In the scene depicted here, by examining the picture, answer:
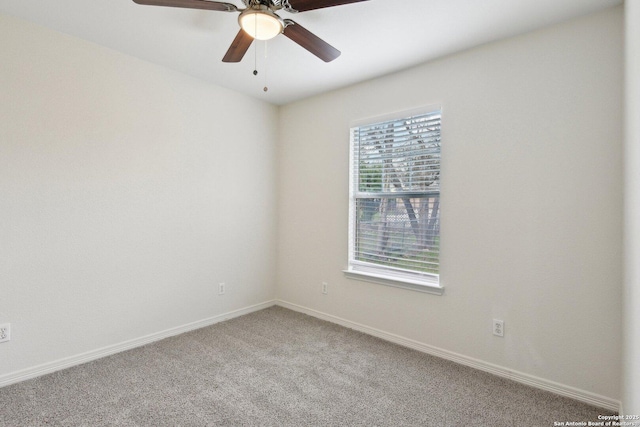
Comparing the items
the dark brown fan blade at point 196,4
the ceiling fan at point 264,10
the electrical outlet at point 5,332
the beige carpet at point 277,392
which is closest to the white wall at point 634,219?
the beige carpet at point 277,392

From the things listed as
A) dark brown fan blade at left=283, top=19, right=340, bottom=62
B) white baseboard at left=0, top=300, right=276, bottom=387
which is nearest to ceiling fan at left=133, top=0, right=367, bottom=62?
dark brown fan blade at left=283, top=19, right=340, bottom=62

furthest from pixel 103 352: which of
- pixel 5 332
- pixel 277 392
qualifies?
pixel 277 392

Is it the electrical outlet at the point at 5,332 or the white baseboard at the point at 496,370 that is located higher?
the electrical outlet at the point at 5,332

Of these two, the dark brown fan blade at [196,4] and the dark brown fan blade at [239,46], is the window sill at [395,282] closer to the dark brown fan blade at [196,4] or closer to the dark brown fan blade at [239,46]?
the dark brown fan blade at [239,46]

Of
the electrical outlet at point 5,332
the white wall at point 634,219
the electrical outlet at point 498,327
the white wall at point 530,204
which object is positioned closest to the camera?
the white wall at point 634,219

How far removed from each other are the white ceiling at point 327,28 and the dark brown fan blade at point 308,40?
10.4 inches

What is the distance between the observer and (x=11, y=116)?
7.02ft

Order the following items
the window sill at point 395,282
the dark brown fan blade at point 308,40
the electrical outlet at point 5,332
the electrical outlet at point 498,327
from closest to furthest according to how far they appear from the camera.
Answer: the dark brown fan blade at point 308,40, the electrical outlet at point 5,332, the electrical outlet at point 498,327, the window sill at point 395,282

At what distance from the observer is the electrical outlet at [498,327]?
2.33 m

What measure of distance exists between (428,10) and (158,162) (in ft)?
7.97

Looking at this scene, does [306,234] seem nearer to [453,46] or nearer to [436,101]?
[436,101]

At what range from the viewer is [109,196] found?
2.58 m

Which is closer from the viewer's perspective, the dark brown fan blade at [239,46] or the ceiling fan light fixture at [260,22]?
the ceiling fan light fixture at [260,22]

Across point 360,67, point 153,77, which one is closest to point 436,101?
point 360,67
